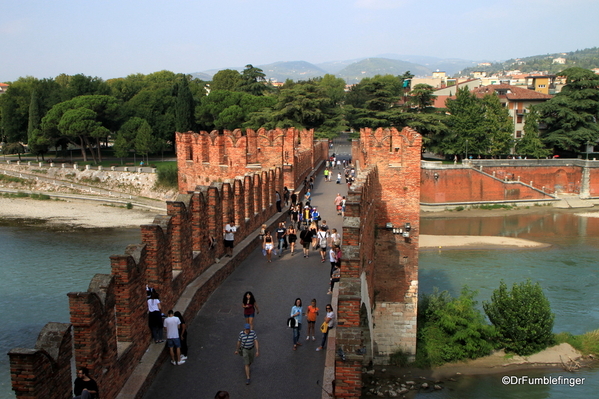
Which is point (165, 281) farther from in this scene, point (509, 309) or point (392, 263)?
point (509, 309)

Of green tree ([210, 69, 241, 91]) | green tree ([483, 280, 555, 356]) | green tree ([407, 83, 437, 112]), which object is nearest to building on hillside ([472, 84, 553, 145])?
green tree ([407, 83, 437, 112])

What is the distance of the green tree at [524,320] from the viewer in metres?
21.7

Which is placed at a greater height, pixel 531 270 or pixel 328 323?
pixel 328 323

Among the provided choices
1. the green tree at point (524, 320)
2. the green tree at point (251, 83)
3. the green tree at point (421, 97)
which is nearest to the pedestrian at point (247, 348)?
the green tree at point (524, 320)

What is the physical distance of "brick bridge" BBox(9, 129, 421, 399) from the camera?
7438 millimetres

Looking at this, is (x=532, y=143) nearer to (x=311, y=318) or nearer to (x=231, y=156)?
(x=231, y=156)

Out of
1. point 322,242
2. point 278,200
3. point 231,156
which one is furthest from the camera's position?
A: point 231,156

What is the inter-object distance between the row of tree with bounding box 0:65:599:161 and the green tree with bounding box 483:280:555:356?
112 feet

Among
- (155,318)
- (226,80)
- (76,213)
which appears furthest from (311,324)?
(226,80)

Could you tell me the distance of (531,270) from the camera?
34.5 meters

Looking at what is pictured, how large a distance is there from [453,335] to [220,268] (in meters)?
11.8

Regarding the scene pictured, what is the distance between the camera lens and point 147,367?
356 inches

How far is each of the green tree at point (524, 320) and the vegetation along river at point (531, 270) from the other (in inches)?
46.1

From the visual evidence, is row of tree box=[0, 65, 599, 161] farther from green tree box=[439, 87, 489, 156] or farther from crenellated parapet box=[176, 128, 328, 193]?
crenellated parapet box=[176, 128, 328, 193]
